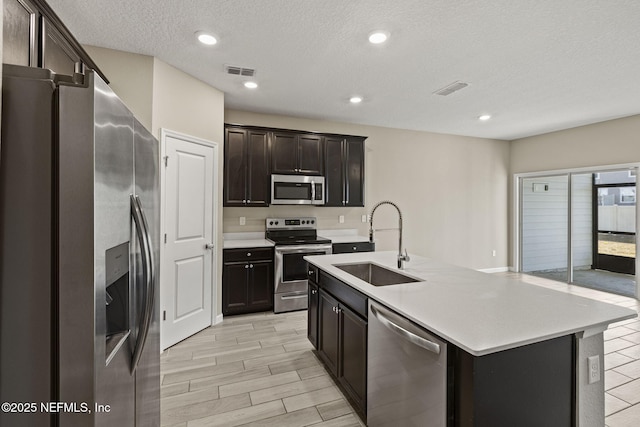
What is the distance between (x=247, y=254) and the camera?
385 cm

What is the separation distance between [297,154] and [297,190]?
0.53 m

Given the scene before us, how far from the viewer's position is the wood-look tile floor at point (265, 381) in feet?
6.68

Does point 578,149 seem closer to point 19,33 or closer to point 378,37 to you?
point 378,37

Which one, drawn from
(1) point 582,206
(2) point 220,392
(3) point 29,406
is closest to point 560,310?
(3) point 29,406

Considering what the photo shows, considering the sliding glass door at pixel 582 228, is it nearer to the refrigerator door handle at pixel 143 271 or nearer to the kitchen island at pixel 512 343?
the kitchen island at pixel 512 343

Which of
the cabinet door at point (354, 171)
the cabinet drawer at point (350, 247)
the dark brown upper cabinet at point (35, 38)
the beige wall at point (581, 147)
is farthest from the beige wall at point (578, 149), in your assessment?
the dark brown upper cabinet at point (35, 38)

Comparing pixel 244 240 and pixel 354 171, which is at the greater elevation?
pixel 354 171

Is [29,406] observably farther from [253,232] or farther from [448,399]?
[253,232]

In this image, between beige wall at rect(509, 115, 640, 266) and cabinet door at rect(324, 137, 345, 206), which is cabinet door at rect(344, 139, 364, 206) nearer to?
cabinet door at rect(324, 137, 345, 206)

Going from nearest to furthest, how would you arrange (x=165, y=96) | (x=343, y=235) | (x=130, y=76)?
(x=130, y=76)
(x=165, y=96)
(x=343, y=235)

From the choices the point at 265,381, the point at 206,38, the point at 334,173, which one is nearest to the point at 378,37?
the point at 206,38

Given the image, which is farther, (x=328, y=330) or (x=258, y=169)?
(x=258, y=169)

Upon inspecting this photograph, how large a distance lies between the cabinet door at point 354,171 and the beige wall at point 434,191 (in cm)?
42

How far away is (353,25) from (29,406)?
2.72 m
